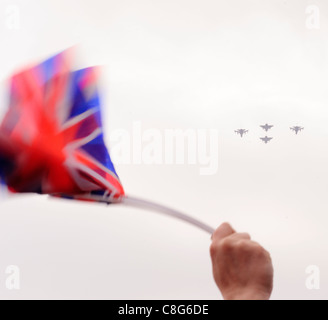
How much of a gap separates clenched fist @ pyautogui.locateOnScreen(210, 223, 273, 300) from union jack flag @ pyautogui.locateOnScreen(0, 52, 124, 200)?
2.18 feet

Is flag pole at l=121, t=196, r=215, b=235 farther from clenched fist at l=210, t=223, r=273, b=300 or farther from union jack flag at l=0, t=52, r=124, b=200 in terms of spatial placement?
clenched fist at l=210, t=223, r=273, b=300

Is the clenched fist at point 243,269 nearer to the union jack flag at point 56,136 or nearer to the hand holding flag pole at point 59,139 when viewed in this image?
the hand holding flag pole at point 59,139

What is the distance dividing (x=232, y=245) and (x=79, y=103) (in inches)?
37.5

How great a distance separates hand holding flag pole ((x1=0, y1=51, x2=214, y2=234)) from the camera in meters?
1.10

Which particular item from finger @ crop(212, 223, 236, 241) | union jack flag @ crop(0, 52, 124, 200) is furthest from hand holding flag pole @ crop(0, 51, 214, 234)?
finger @ crop(212, 223, 236, 241)

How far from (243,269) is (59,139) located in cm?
82

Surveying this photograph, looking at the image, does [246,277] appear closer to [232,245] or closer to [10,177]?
[232,245]

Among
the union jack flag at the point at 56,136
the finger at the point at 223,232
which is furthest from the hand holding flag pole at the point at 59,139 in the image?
→ the finger at the point at 223,232

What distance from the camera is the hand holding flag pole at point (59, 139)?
3.61ft

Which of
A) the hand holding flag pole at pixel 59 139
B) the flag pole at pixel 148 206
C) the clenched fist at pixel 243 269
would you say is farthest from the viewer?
the hand holding flag pole at pixel 59 139

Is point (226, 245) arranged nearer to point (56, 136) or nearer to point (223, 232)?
point (223, 232)

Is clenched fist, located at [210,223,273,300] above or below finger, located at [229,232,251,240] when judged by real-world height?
below

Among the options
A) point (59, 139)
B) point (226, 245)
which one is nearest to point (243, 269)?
point (226, 245)
